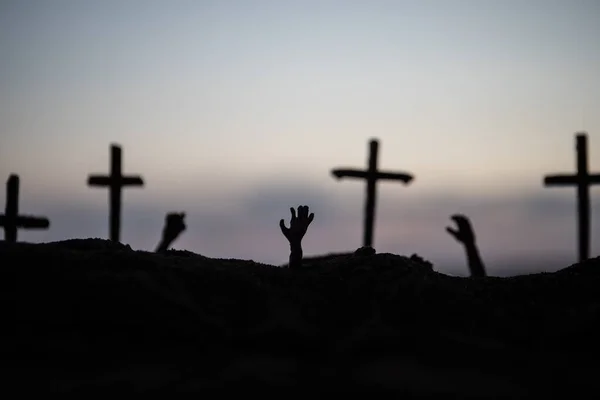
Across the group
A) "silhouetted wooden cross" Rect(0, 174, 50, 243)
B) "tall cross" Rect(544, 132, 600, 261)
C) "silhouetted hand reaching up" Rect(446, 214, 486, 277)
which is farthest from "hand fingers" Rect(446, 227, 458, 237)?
"silhouetted wooden cross" Rect(0, 174, 50, 243)

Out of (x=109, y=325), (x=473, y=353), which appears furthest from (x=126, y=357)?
(x=473, y=353)

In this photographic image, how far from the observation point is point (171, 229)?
1291 centimetres

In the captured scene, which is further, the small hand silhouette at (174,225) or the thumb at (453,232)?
the thumb at (453,232)

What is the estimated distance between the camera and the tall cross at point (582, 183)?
13.1 m

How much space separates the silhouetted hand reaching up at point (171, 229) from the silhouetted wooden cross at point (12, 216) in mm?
3332

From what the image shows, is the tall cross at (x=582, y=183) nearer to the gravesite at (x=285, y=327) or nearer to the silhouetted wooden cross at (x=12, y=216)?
the gravesite at (x=285, y=327)

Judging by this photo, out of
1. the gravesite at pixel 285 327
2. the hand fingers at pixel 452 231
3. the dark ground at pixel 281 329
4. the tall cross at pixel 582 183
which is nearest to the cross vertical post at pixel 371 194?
the hand fingers at pixel 452 231

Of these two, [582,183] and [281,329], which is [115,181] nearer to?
[281,329]

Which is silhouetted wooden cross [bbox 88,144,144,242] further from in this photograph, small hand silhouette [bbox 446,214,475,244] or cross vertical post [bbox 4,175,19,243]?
small hand silhouette [bbox 446,214,475,244]

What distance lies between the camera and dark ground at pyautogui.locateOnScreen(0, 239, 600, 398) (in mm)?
3418

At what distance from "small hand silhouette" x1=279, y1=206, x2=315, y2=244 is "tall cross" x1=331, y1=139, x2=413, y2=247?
766 centimetres

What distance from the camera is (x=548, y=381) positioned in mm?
3443

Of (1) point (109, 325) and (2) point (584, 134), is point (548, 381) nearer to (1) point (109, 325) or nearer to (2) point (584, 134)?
(1) point (109, 325)

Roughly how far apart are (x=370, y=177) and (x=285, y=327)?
10.4 m
